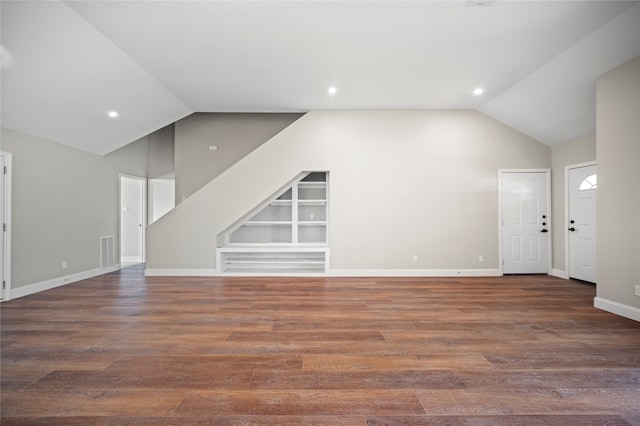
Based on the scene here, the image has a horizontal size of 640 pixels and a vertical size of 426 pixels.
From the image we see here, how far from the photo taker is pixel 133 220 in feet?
23.6

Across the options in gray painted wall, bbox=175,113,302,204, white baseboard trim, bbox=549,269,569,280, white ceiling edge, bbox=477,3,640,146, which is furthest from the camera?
gray painted wall, bbox=175,113,302,204

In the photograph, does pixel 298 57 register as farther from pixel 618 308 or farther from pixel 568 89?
pixel 618 308

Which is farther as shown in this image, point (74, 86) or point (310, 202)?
point (310, 202)

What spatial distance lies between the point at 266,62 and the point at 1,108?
3.37 meters

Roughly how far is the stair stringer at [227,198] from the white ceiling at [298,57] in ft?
2.49

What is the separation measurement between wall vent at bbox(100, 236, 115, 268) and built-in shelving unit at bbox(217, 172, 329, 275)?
7.61 ft

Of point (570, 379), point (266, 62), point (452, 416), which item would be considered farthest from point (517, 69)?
point (452, 416)

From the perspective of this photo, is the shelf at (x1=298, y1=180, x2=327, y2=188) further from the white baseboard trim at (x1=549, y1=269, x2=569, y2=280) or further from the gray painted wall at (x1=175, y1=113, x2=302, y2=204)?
the white baseboard trim at (x1=549, y1=269, x2=569, y2=280)

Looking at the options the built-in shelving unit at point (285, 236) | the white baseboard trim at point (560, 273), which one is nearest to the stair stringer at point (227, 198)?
the built-in shelving unit at point (285, 236)

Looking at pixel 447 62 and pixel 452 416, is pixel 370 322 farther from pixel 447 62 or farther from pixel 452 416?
pixel 447 62

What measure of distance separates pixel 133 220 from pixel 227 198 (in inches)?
125

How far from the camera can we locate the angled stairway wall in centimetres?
564

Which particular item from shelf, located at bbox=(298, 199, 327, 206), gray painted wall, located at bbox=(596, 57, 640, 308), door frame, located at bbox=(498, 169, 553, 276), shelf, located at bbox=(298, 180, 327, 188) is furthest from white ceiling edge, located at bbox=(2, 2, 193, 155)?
door frame, located at bbox=(498, 169, 553, 276)

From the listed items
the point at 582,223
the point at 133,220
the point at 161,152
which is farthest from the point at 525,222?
the point at 133,220
